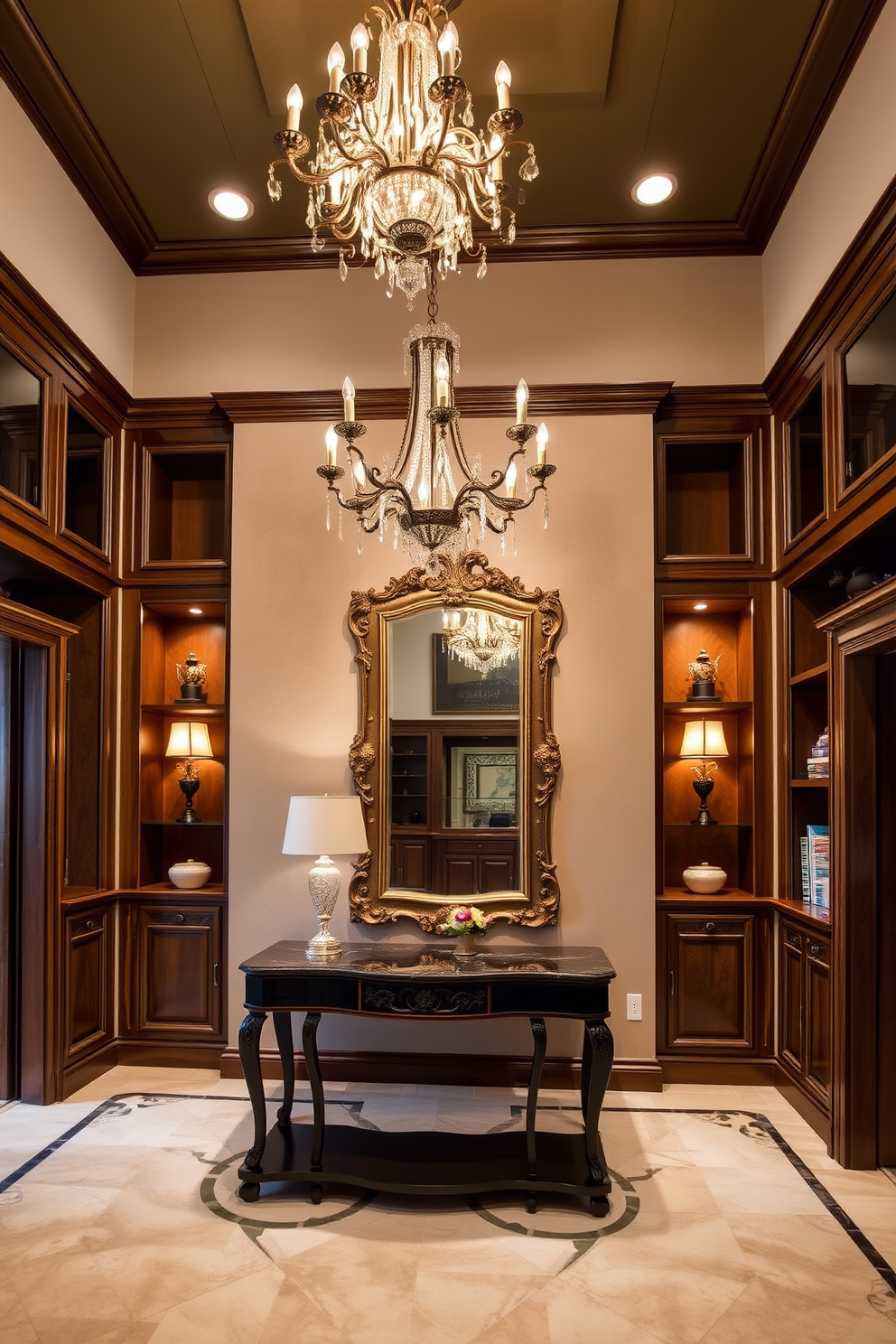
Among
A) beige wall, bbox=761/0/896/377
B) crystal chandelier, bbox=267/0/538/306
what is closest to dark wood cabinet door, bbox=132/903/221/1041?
crystal chandelier, bbox=267/0/538/306

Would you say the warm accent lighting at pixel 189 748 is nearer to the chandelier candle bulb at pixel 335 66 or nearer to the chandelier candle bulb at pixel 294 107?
the chandelier candle bulb at pixel 294 107

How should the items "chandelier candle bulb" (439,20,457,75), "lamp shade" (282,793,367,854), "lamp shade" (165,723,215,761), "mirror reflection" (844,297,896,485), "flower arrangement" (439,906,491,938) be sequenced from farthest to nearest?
"lamp shade" (165,723,215,761), "lamp shade" (282,793,367,854), "flower arrangement" (439,906,491,938), "mirror reflection" (844,297,896,485), "chandelier candle bulb" (439,20,457,75)

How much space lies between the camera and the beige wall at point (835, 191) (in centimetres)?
322

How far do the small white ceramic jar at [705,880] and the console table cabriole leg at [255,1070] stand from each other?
216 cm

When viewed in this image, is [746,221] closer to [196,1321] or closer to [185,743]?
[185,743]

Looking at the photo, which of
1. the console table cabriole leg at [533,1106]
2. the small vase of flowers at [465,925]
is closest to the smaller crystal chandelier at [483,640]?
the small vase of flowers at [465,925]

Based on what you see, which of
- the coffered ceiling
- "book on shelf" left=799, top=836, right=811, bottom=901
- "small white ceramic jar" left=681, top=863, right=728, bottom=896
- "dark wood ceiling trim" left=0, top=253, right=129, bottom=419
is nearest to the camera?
the coffered ceiling

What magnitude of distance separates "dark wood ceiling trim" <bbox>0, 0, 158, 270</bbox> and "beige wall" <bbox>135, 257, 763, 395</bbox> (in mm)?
632

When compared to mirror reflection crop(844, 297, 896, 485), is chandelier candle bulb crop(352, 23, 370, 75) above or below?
above

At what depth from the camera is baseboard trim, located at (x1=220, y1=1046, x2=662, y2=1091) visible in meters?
4.37

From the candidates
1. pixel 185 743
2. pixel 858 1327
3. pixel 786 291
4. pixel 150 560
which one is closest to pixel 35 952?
pixel 185 743

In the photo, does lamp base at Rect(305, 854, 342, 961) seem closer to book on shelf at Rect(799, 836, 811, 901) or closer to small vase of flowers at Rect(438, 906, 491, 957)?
small vase of flowers at Rect(438, 906, 491, 957)

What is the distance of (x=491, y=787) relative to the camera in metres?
4.45

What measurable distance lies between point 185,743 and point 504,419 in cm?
227
